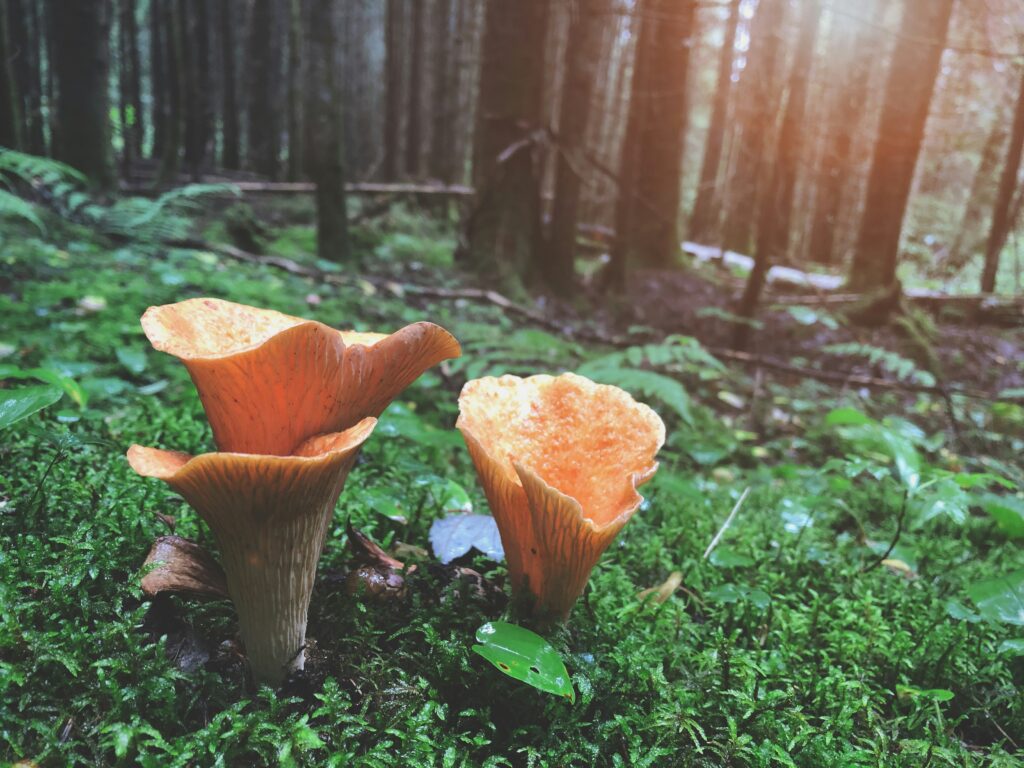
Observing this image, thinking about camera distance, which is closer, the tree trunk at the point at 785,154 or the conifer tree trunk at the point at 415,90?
the tree trunk at the point at 785,154

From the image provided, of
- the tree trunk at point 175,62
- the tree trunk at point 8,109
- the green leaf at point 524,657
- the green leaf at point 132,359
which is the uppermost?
the tree trunk at point 175,62

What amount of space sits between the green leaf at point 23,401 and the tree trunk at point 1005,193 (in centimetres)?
1080

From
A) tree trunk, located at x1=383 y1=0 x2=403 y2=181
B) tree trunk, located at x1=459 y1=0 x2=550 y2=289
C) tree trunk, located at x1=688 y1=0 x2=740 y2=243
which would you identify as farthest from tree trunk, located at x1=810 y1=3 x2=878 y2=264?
tree trunk, located at x1=459 y1=0 x2=550 y2=289

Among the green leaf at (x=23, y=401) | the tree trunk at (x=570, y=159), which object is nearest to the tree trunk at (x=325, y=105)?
the tree trunk at (x=570, y=159)

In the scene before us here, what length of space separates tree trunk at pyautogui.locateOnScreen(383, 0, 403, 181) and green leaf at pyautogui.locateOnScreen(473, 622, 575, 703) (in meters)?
16.4

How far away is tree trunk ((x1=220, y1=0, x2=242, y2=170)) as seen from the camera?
17459 millimetres

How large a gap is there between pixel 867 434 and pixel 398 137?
609 inches

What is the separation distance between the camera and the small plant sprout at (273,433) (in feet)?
3.62

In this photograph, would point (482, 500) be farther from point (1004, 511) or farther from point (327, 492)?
point (1004, 511)

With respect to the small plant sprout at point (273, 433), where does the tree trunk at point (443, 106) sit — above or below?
above

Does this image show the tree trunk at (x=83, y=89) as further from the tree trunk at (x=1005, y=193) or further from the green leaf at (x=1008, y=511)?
the tree trunk at (x=1005, y=193)

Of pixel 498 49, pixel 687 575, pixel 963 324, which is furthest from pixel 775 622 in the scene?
pixel 963 324

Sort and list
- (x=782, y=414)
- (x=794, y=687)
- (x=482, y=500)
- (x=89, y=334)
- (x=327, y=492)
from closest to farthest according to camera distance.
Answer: (x=327, y=492), (x=794, y=687), (x=482, y=500), (x=89, y=334), (x=782, y=414)

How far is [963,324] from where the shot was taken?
910cm
